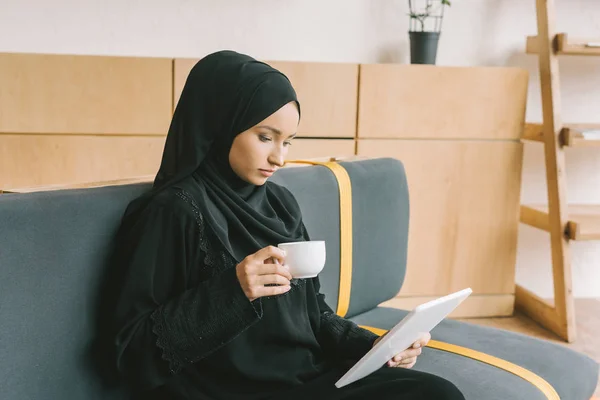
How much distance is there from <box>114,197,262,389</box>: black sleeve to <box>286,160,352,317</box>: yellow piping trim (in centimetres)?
84

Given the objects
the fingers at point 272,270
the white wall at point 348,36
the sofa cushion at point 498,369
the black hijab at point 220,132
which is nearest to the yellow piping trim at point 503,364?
the sofa cushion at point 498,369

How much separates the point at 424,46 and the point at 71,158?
169 cm

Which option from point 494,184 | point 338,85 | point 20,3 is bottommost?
point 494,184

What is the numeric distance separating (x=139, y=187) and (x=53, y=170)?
72.3 inches

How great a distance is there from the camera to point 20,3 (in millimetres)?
3539

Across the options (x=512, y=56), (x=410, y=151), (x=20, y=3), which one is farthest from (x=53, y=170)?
(x=512, y=56)

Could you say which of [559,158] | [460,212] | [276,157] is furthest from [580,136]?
[276,157]

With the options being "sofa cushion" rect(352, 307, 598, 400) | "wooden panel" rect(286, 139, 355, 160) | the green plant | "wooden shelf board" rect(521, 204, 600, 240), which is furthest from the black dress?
the green plant

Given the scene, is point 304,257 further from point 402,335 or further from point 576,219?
point 576,219

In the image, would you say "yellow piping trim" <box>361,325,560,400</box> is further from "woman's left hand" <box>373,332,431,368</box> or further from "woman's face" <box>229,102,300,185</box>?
"woman's face" <box>229,102,300,185</box>

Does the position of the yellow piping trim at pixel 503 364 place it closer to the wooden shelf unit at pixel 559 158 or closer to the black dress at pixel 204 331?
the black dress at pixel 204 331

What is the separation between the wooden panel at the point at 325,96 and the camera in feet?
11.4

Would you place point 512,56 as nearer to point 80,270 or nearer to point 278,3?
point 278,3

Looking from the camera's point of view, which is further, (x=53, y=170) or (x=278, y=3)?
(x=278, y=3)
